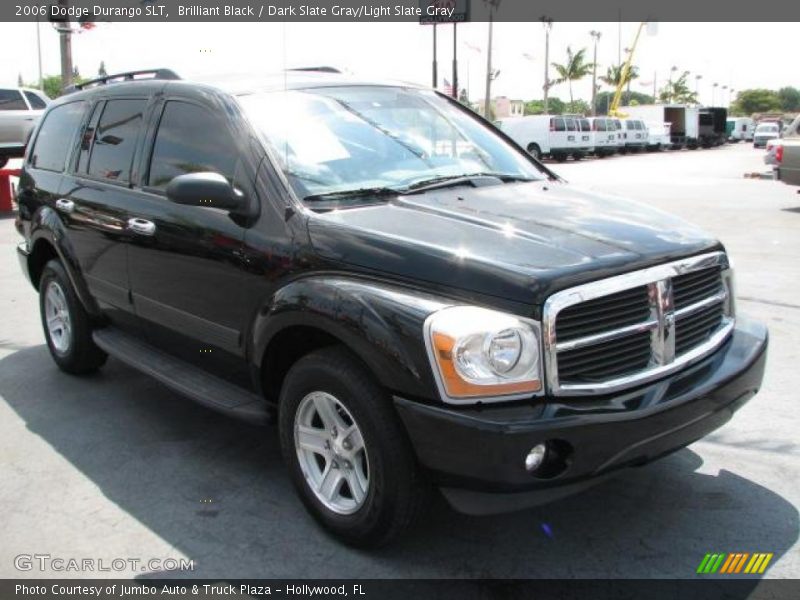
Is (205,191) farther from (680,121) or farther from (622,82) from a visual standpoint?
(622,82)

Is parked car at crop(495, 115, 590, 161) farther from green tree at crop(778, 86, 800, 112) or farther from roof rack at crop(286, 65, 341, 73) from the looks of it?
green tree at crop(778, 86, 800, 112)

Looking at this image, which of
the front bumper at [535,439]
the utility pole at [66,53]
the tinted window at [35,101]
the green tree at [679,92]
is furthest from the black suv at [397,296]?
the green tree at [679,92]

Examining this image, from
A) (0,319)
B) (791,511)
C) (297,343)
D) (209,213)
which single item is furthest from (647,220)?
(0,319)

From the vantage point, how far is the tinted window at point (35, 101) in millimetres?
17455

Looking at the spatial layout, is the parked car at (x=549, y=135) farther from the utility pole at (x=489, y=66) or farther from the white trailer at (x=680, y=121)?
the white trailer at (x=680, y=121)

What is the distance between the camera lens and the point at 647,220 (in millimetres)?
3469

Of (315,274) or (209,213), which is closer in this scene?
(315,274)

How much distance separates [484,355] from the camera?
106 inches

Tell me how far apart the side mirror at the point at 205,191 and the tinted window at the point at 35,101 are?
16115 mm

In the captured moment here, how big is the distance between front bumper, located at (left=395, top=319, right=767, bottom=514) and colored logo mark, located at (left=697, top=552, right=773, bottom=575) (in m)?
0.53

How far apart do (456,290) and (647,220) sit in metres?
1.16

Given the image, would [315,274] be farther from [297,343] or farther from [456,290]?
[456,290]

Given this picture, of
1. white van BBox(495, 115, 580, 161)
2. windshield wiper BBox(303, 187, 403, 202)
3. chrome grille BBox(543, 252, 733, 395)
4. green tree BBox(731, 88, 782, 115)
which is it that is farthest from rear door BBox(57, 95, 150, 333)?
green tree BBox(731, 88, 782, 115)

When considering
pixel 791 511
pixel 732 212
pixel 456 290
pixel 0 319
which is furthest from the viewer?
pixel 732 212
